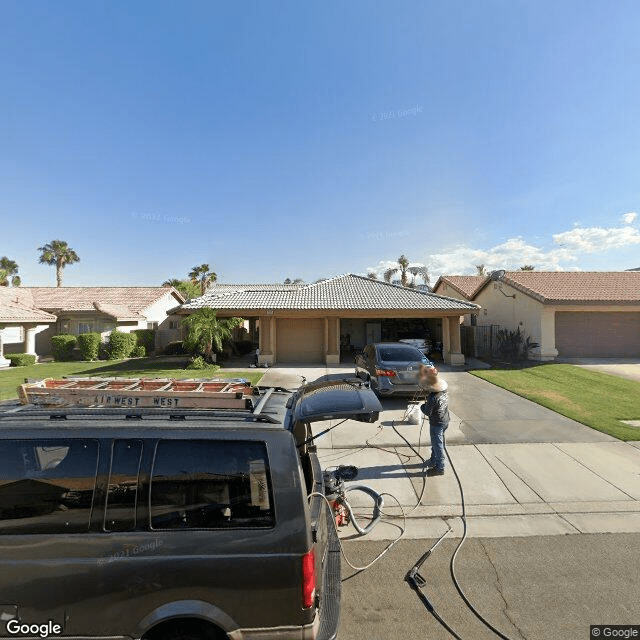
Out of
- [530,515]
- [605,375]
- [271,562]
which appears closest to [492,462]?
[530,515]

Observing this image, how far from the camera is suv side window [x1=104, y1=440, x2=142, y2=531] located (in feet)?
7.52

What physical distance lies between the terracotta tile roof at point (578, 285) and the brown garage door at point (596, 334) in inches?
34.3

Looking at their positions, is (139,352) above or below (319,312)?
below

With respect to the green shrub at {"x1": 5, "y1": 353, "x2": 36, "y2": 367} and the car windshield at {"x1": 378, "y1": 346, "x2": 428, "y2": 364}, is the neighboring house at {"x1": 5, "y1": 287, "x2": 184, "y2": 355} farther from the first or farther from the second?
the car windshield at {"x1": 378, "y1": 346, "x2": 428, "y2": 364}

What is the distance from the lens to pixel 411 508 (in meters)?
4.91

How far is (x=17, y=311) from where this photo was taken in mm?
21641

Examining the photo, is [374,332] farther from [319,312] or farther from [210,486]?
[210,486]

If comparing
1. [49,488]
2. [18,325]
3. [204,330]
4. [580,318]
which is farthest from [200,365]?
[580,318]

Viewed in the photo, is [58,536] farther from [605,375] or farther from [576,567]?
[605,375]

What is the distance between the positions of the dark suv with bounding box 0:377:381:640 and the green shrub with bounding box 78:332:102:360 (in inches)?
899

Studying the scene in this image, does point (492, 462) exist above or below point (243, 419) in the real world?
below

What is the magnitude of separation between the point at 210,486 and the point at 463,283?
31.7 m

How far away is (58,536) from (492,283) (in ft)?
81.0

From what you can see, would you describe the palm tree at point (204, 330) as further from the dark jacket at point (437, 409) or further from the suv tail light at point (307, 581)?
the suv tail light at point (307, 581)
